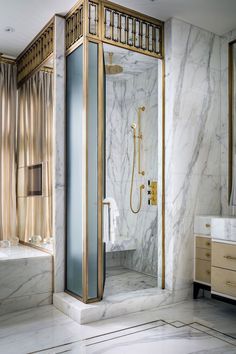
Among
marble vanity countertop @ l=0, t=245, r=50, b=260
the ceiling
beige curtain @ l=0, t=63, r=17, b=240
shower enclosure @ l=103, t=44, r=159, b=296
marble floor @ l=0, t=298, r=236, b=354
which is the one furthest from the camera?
shower enclosure @ l=103, t=44, r=159, b=296

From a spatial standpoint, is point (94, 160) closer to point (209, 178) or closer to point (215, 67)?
point (209, 178)

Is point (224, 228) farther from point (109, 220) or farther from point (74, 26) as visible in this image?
point (74, 26)

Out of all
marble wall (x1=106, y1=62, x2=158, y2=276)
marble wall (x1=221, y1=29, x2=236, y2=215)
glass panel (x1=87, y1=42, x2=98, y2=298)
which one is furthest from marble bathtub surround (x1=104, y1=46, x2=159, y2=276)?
glass panel (x1=87, y1=42, x2=98, y2=298)

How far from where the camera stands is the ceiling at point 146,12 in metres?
3.25

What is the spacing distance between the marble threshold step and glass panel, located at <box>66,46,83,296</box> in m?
0.15

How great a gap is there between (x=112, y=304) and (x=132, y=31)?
262 centimetres

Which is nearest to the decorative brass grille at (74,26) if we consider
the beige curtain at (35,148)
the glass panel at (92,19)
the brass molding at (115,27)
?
the brass molding at (115,27)

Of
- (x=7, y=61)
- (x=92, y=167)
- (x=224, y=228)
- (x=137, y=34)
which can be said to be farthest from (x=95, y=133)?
(x=7, y=61)

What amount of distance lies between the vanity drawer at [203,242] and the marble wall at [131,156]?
854 millimetres

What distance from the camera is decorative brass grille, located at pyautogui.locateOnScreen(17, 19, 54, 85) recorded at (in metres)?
3.74

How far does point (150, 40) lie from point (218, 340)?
2.88 m

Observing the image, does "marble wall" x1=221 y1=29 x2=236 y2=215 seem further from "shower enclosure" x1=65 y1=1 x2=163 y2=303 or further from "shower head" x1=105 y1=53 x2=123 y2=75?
"shower head" x1=105 y1=53 x2=123 y2=75

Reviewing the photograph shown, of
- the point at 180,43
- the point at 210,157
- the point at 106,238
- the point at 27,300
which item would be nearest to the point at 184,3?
the point at 180,43

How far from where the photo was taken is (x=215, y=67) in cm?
397
